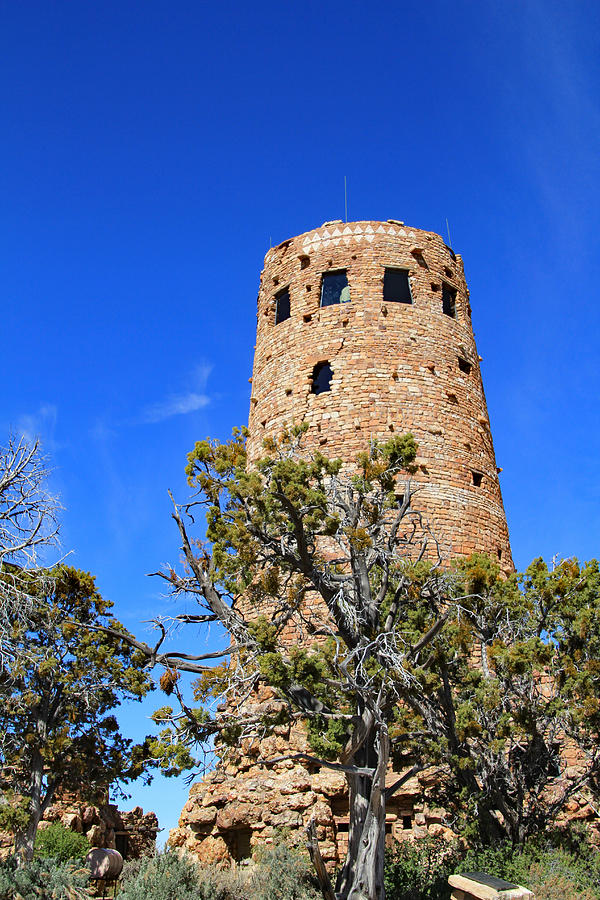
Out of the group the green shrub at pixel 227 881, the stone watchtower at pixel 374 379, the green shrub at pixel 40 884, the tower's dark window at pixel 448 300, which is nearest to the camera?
the green shrub at pixel 40 884

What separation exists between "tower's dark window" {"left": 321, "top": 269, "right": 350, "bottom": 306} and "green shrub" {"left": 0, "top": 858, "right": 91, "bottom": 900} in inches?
513

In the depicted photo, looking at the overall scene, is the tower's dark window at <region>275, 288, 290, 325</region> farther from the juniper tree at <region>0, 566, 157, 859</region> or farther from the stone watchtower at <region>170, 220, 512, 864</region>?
the juniper tree at <region>0, 566, 157, 859</region>

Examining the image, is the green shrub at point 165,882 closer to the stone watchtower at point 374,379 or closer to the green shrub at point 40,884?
the green shrub at point 40,884

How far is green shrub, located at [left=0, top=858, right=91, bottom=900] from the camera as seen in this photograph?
8.84m

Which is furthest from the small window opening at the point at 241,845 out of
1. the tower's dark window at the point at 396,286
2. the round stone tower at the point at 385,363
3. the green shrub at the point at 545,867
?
the tower's dark window at the point at 396,286

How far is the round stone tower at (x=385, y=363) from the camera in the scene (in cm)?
1592

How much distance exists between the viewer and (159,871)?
1012 cm

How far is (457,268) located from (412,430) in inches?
246

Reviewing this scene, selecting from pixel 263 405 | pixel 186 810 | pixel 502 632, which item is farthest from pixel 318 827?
pixel 263 405

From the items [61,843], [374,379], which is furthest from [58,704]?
[374,379]

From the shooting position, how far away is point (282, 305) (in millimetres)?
19062

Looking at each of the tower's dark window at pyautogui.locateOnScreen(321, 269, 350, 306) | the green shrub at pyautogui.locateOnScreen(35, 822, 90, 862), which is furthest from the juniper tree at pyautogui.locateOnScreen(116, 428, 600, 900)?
the tower's dark window at pyautogui.locateOnScreen(321, 269, 350, 306)

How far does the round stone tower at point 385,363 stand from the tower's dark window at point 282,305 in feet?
0.11

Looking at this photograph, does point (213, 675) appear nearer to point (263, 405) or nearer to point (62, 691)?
point (62, 691)
